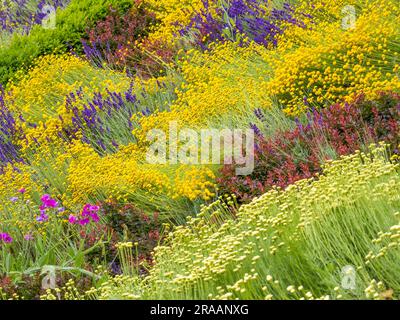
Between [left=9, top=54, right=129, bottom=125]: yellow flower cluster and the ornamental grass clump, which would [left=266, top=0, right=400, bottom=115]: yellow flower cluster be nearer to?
[left=9, top=54, right=129, bottom=125]: yellow flower cluster

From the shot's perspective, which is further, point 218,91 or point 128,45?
point 128,45

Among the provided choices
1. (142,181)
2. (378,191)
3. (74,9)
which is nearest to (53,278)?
(142,181)

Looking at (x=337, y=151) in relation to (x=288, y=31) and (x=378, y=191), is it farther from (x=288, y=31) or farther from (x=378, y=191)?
(x=288, y=31)

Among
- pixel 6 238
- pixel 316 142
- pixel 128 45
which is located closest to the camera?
pixel 6 238

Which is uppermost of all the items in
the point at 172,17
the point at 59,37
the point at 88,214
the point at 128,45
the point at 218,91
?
the point at 172,17

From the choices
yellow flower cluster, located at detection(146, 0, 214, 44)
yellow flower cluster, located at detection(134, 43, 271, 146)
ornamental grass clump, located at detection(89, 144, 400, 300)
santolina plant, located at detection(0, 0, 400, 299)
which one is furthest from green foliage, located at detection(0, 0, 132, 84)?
ornamental grass clump, located at detection(89, 144, 400, 300)

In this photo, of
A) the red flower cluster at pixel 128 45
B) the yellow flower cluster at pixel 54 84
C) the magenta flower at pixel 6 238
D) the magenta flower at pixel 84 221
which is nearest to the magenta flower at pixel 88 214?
the magenta flower at pixel 84 221

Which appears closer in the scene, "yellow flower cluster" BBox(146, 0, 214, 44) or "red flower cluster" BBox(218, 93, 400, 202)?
"red flower cluster" BBox(218, 93, 400, 202)

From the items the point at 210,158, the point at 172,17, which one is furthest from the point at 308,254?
the point at 172,17

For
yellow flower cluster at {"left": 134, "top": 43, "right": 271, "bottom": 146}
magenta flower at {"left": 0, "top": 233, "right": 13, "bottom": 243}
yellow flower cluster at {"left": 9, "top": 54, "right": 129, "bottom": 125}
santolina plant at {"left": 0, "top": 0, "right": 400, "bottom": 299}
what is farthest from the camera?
yellow flower cluster at {"left": 9, "top": 54, "right": 129, "bottom": 125}

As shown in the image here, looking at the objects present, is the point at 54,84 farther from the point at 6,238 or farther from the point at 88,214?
the point at 6,238

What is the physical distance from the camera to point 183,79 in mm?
7918

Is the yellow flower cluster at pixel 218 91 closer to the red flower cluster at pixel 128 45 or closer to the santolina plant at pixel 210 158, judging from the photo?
the santolina plant at pixel 210 158

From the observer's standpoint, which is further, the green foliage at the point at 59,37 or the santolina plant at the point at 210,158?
the green foliage at the point at 59,37
